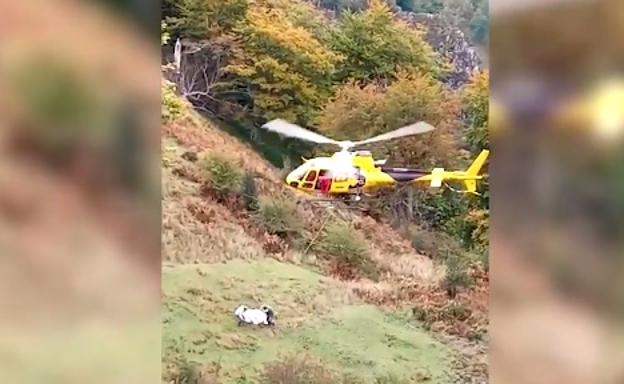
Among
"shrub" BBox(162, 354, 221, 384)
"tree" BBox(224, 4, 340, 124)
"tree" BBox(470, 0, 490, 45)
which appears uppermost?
"tree" BBox(470, 0, 490, 45)

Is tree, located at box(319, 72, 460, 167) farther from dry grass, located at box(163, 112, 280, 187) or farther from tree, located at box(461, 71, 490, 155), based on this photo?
dry grass, located at box(163, 112, 280, 187)

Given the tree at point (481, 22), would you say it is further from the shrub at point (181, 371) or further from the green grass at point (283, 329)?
the shrub at point (181, 371)

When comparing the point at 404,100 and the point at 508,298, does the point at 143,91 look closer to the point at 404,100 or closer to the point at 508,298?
the point at 404,100

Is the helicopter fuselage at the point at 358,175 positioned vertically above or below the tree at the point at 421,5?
below

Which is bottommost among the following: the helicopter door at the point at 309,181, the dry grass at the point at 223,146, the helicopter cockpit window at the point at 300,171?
the helicopter door at the point at 309,181

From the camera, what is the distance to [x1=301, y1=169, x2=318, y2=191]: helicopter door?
109 inches

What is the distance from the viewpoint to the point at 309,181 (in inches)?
109

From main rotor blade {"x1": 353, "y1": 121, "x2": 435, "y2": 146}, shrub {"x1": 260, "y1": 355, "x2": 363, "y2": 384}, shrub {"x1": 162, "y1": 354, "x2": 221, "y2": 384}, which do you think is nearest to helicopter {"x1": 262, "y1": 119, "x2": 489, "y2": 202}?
main rotor blade {"x1": 353, "y1": 121, "x2": 435, "y2": 146}

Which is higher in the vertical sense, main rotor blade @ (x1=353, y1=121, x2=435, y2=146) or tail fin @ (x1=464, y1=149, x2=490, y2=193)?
main rotor blade @ (x1=353, y1=121, x2=435, y2=146)

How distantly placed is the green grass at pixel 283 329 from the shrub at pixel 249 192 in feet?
0.65

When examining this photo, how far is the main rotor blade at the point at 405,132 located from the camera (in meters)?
2.75

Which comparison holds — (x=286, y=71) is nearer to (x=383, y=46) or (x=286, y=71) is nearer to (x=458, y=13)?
(x=383, y=46)

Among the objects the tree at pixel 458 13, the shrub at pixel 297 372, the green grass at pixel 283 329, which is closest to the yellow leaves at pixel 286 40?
the tree at pixel 458 13

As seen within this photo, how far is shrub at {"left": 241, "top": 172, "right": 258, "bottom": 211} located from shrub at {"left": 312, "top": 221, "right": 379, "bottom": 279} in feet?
0.81
